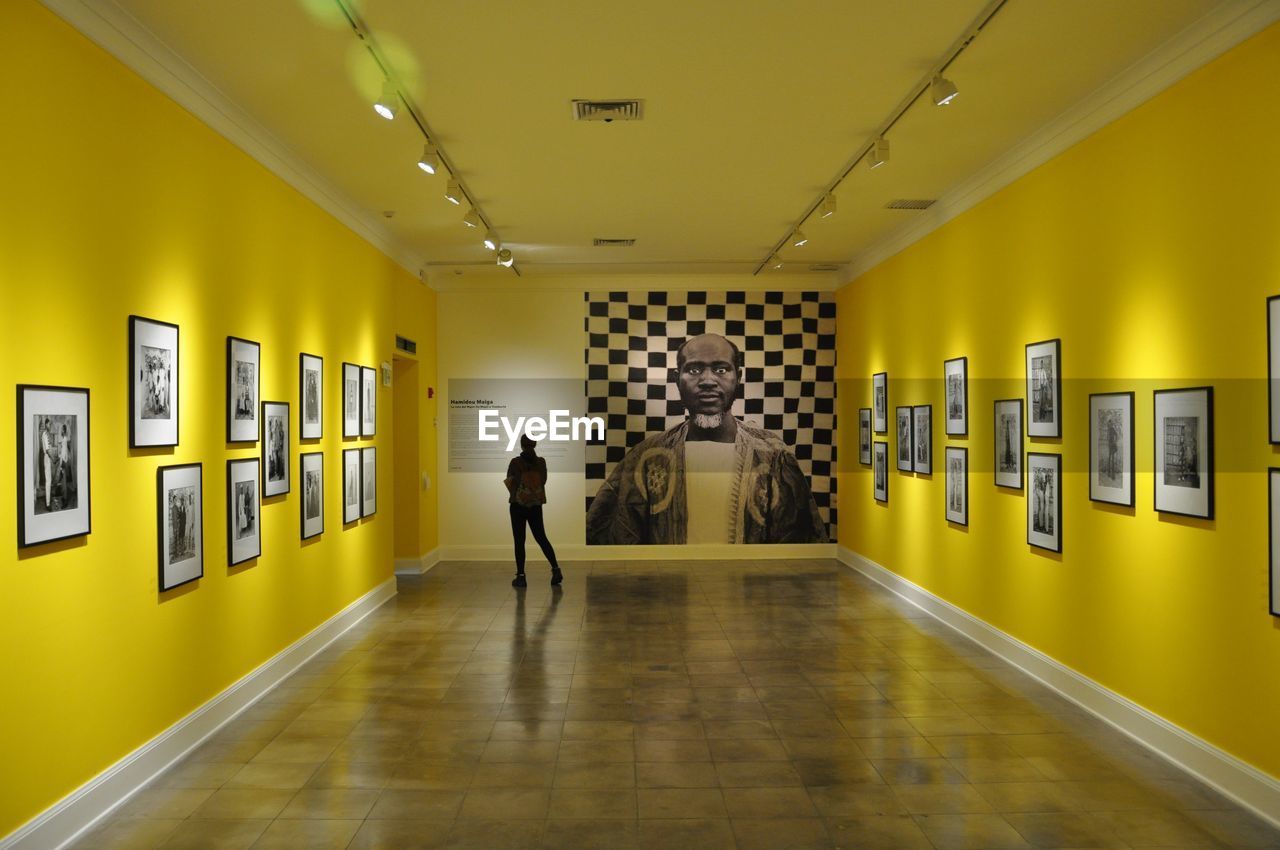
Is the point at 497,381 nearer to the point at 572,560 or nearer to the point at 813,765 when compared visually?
the point at 572,560

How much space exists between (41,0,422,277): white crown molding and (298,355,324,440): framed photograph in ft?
3.74

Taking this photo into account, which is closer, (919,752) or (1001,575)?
(919,752)

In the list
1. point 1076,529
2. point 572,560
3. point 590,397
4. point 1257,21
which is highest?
point 1257,21

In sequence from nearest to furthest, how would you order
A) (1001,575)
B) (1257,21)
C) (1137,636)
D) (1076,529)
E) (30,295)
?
(30,295)
(1257,21)
(1137,636)
(1076,529)
(1001,575)

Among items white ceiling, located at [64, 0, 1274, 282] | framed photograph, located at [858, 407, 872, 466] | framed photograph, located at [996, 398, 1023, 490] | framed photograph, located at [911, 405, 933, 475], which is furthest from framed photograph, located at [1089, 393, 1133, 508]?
framed photograph, located at [858, 407, 872, 466]

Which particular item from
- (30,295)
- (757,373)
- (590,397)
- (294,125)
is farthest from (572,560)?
(30,295)

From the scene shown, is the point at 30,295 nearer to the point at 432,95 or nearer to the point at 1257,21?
the point at 432,95

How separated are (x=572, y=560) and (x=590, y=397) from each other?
6.32 feet

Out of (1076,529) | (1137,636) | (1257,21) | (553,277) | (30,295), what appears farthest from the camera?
(553,277)

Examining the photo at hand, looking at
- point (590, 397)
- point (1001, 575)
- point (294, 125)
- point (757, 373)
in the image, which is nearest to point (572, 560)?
point (590, 397)

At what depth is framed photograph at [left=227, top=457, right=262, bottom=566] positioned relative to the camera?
4.66m

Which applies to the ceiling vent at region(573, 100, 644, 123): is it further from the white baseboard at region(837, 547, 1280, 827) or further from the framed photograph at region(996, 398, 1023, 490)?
the white baseboard at region(837, 547, 1280, 827)

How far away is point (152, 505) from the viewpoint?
3.88 metres

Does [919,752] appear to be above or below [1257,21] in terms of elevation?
below
